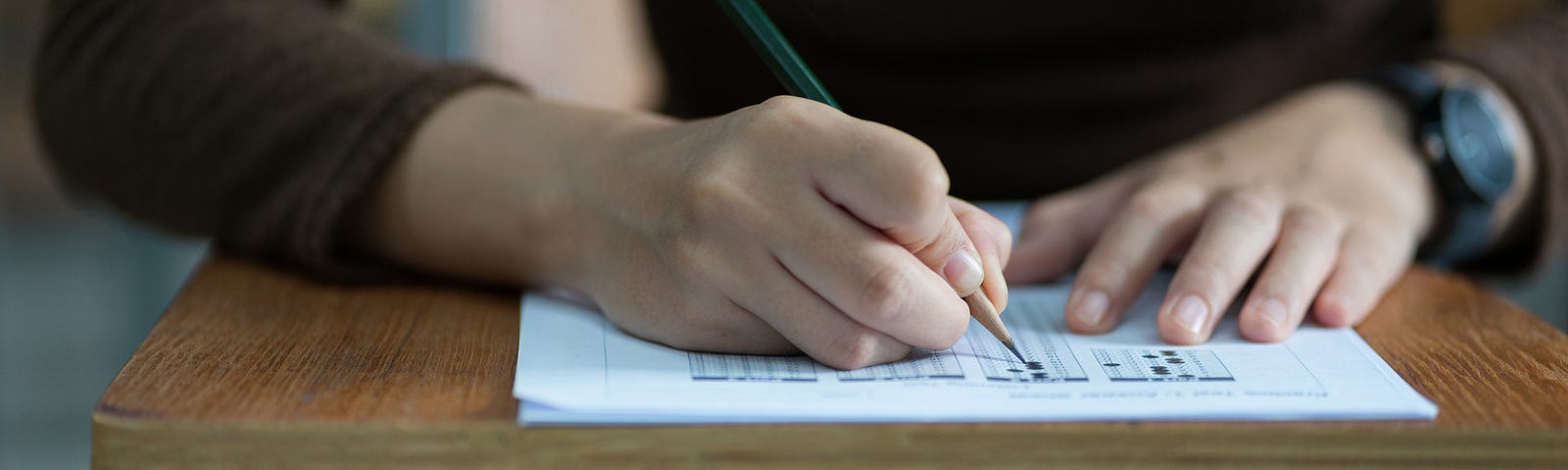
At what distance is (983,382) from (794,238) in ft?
0.25

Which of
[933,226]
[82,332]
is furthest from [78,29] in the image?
[82,332]

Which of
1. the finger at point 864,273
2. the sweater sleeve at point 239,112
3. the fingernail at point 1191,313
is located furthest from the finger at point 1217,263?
the sweater sleeve at point 239,112

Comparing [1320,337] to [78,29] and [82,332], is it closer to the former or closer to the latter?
[78,29]

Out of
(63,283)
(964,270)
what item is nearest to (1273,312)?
(964,270)

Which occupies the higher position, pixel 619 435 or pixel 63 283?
pixel 619 435

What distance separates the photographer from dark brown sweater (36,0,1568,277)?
0.53 metres

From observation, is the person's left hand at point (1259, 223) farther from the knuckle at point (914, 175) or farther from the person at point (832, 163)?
the knuckle at point (914, 175)

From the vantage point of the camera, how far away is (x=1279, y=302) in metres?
0.47

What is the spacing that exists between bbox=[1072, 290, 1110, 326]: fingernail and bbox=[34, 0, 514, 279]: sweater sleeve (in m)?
0.28

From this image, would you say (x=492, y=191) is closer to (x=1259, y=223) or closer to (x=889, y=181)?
(x=889, y=181)

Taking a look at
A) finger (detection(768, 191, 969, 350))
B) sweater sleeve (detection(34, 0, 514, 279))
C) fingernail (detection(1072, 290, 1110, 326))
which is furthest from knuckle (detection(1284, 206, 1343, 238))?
sweater sleeve (detection(34, 0, 514, 279))

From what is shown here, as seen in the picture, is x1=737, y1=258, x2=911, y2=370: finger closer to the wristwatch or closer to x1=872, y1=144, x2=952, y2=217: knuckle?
x1=872, y1=144, x2=952, y2=217: knuckle

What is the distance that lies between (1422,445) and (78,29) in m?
0.61

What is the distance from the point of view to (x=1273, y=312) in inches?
18.1
